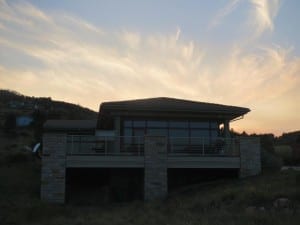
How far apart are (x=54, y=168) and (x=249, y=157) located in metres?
10.00

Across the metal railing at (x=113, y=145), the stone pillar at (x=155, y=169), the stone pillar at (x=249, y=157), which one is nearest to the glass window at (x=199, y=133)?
the stone pillar at (x=249, y=157)

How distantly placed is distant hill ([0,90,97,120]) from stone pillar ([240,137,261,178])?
48122 mm

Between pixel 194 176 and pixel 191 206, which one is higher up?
pixel 194 176

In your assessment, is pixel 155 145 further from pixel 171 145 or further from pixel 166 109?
pixel 166 109

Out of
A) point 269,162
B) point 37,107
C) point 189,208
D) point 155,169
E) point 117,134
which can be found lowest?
point 189,208

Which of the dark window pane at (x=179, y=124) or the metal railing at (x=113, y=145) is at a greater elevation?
the dark window pane at (x=179, y=124)

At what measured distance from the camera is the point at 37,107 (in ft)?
252

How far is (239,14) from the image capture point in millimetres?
19297

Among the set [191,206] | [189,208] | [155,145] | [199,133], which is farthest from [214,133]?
[189,208]

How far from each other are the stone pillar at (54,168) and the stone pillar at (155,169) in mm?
4087

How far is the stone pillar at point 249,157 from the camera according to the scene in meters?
21.7

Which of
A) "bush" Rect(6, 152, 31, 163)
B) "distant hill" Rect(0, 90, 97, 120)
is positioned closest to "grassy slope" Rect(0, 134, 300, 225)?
"bush" Rect(6, 152, 31, 163)

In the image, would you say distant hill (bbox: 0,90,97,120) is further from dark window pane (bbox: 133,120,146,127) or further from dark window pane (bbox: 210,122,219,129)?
dark window pane (bbox: 210,122,219,129)

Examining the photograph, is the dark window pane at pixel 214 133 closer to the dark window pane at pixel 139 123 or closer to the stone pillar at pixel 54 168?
the dark window pane at pixel 139 123
